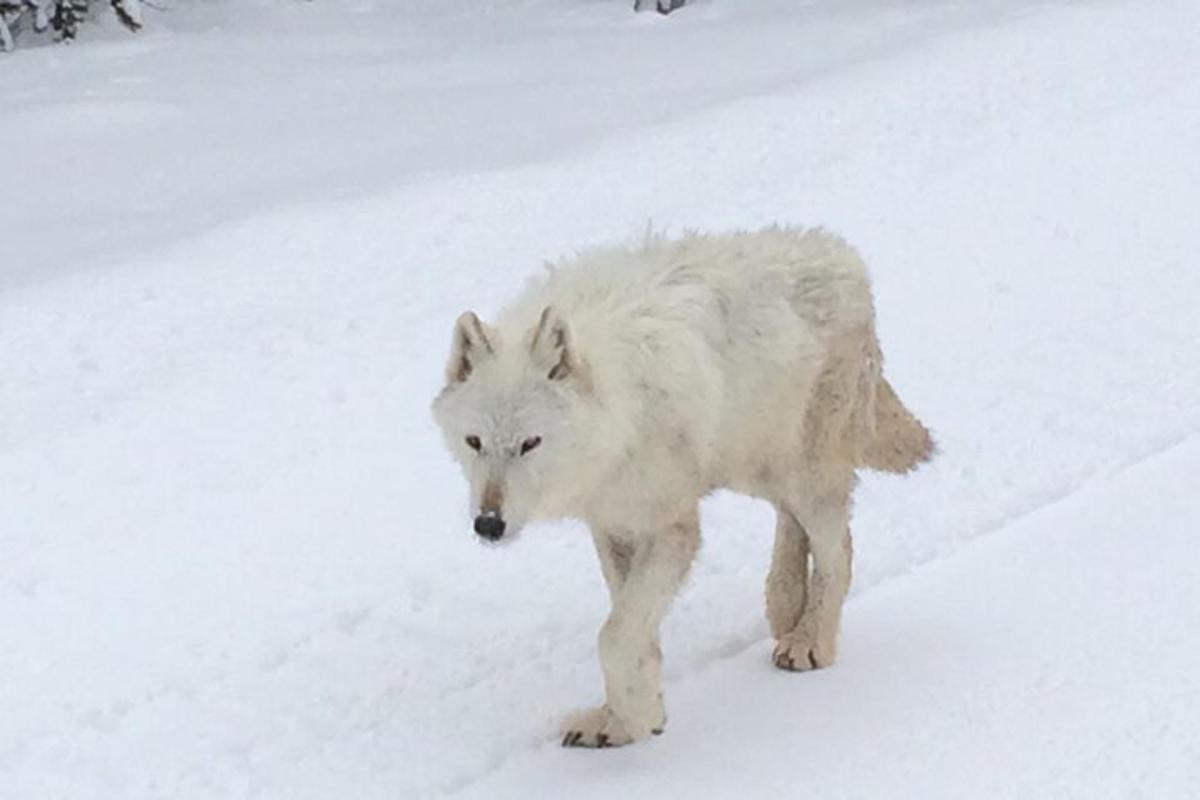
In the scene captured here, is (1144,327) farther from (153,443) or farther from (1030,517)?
(153,443)

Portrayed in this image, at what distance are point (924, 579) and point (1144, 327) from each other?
347 cm

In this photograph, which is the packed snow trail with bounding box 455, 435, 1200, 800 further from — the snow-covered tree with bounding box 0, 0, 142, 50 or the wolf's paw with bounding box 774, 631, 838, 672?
the snow-covered tree with bounding box 0, 0, 142, 50

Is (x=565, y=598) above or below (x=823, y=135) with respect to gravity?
below

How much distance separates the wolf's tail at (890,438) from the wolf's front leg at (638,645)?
1.01m

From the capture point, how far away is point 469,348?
5387 millimetres

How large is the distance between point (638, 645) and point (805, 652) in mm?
921

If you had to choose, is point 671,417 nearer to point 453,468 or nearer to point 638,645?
point 638,645

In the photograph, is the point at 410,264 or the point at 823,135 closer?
the point at 410,264

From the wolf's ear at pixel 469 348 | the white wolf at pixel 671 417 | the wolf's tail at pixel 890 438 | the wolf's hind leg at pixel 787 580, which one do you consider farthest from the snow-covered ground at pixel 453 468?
the wolf's ear at pixel 469 348

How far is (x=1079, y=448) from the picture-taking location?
8.25 meters

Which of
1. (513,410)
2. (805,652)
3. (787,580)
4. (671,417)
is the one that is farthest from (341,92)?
(513,410)

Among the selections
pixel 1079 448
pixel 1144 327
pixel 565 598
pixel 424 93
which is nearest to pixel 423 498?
pixel 565 598

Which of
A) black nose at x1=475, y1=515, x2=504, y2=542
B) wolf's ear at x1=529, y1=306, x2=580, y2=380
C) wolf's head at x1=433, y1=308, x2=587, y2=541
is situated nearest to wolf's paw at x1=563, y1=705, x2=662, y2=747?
wolf's head at x1=433, y1=308, x2=587, y2=541

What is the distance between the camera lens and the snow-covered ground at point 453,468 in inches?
231
